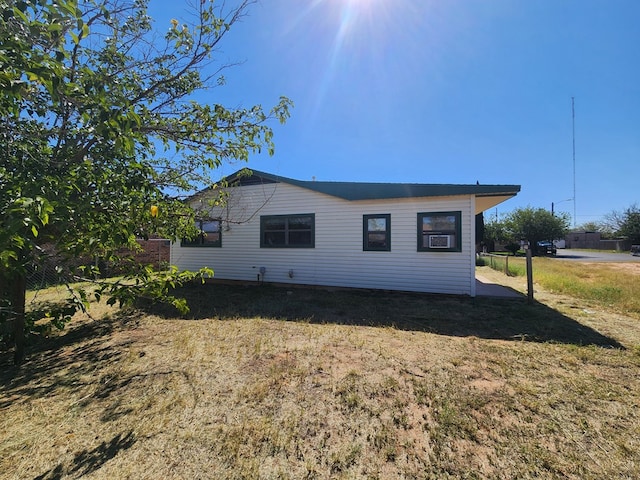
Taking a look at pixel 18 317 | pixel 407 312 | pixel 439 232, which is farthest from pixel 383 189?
pixel 18 317

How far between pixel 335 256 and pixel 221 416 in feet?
21.1

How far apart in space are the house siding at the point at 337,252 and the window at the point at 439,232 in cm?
13

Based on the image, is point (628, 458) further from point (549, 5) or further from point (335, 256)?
point (549, 5)

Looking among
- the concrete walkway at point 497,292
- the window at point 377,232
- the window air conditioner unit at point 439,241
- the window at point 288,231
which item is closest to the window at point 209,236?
the window at point 288,231

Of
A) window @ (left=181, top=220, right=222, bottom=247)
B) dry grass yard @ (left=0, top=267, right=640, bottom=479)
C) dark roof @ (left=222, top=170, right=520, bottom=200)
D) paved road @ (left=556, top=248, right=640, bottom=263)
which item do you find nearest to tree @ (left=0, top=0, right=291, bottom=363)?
dry grass yard @ (left=0, top=267, right=640, bottom=479)

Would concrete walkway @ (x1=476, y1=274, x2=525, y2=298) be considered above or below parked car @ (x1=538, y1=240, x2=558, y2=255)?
below

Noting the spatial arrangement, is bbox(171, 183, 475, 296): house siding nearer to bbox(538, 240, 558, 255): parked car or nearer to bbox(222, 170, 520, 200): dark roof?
bbox(222, 170, 520, 200): dark roof

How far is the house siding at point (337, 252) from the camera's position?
7.43 metres

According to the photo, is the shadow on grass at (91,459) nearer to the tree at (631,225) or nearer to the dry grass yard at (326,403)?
the dry grass yard at (326,403)

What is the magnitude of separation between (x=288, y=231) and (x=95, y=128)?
725cm

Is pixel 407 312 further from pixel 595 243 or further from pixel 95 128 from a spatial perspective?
pixel 595 243

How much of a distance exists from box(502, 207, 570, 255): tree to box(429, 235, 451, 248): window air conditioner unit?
33139mm

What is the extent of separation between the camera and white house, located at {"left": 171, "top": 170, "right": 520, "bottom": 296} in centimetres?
733

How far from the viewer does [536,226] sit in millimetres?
34594
